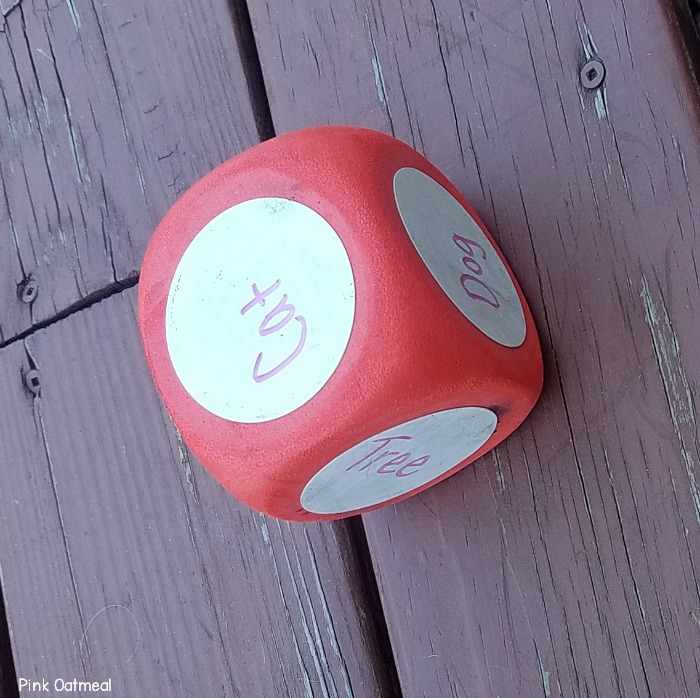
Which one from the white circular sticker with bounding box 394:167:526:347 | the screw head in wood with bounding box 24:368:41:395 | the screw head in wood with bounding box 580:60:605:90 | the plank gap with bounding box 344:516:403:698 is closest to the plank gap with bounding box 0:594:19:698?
the screw head in wood with bounding box 24:368:41:395

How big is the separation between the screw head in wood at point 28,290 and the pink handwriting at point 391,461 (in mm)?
454

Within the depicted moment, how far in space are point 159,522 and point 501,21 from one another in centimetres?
Answer: 53

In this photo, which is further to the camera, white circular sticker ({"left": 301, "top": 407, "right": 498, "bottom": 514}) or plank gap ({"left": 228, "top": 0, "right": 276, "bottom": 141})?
plank gap ({"left": 228, "top": 0, "right": 276, "bottom": 141})

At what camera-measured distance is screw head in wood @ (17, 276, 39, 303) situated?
0.80 meters

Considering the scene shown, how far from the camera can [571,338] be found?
1.98ft

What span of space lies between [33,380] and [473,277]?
1.62ft

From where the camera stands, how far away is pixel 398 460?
1.72 feet

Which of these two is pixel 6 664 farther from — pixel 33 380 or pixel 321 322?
pixel 321 322

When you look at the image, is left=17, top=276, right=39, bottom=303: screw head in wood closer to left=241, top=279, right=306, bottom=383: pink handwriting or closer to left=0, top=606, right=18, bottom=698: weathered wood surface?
left=0, top=606, right=18, bottom=698: weathered wood surface

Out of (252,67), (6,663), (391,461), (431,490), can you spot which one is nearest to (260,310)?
(391,461)

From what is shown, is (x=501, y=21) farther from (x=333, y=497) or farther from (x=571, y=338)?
(x=333, y=497)

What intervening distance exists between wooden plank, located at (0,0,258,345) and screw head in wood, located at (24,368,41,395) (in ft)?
0.16

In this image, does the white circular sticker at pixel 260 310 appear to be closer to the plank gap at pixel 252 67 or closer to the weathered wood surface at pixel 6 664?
the plank gap at pixel 252 67

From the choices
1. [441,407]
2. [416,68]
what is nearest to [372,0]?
[416,68]
